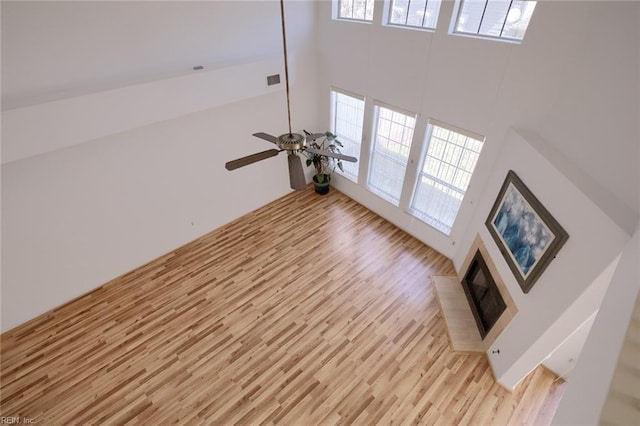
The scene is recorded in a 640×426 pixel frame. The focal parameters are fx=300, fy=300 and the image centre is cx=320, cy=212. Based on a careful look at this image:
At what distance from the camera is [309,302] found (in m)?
4.90

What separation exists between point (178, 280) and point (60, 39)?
3716 mm

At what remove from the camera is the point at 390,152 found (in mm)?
5852

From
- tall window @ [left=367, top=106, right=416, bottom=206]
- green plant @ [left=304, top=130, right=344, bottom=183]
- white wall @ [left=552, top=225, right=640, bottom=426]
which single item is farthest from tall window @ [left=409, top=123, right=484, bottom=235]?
white wall @ [left=552, top=225, right=640, bottom=426]

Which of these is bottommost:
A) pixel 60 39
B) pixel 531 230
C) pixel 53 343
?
pixel 53 343

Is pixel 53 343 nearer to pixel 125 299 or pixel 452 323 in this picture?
pixel 125 299

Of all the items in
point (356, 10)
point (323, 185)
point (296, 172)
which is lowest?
point (323, 185)

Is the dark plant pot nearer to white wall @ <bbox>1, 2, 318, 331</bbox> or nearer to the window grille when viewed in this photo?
white wall @ <bbox>1, 2, 318, 331</bbox>

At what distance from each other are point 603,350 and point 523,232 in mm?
1770

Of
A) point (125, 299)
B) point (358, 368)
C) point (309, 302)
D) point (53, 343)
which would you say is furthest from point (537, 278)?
point (53, 343)

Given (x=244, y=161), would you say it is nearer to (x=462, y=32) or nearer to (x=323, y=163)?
(x=462, y=32)

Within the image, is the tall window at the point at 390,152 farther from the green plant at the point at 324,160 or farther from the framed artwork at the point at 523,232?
the framed artwork at the point at 523,232

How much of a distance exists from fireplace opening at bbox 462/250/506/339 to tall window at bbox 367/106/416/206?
1978 mm

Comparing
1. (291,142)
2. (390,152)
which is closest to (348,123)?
(390,152)

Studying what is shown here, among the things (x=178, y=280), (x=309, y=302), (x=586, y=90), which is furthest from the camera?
(x=178, y=280)
